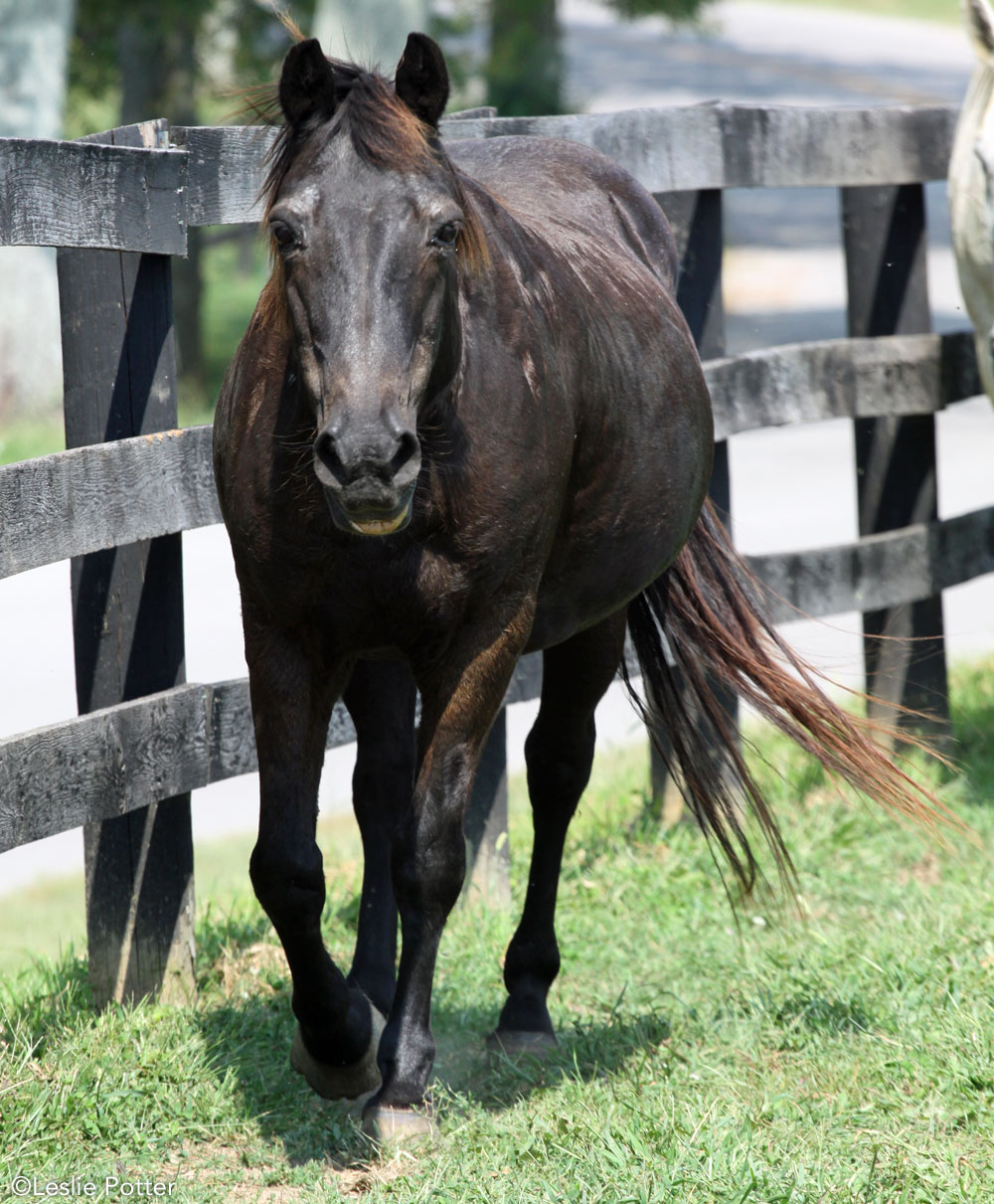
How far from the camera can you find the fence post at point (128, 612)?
11.7 feet

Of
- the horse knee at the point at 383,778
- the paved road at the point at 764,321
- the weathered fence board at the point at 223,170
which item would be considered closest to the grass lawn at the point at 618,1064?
the horse knee at the point at 383,778

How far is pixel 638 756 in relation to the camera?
673 cm

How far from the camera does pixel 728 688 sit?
13.2 ft

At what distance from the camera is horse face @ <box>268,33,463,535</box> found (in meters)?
2.33

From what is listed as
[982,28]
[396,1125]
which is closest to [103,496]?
[396,1125]

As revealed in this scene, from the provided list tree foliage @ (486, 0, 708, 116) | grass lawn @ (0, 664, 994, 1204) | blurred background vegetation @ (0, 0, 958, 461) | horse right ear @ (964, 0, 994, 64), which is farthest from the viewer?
tree foliage @ (486, 0, 708, 116)

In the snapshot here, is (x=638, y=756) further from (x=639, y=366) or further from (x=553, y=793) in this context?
(x=639, y=366)

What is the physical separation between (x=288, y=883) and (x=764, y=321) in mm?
15922

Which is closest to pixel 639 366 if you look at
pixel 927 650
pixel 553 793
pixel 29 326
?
pixel 553 793

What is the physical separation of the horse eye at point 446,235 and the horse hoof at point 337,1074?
5.13 feet

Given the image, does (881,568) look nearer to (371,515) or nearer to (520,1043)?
(520,1043)

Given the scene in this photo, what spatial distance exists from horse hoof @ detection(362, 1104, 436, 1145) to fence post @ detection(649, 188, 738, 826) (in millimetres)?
2254

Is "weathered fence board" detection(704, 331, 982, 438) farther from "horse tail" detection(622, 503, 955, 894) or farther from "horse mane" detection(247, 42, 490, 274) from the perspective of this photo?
"horse mane" detection(247, 42, 490, 274)

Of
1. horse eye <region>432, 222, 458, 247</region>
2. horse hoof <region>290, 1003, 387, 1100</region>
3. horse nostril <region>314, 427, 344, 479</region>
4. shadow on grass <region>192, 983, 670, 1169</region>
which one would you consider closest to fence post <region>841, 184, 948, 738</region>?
shadow on grass <region>192, 983, 670, 1169</region>
